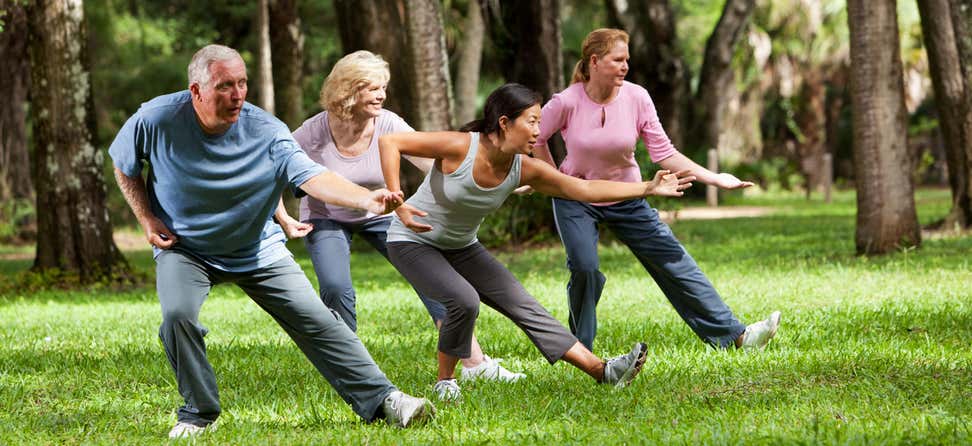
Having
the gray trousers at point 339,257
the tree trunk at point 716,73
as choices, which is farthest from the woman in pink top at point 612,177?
the tree trunk at point 716,73

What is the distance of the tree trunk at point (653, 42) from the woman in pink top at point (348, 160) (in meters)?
19.7

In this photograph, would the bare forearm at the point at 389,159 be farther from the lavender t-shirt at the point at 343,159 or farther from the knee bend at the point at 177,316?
the knee bend at the point at 177,316

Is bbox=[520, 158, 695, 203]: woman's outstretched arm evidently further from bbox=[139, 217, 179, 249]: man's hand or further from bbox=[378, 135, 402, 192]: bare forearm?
bbox=[139, 217, 179, 249]: man's hand

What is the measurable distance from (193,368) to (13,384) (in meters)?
2.47

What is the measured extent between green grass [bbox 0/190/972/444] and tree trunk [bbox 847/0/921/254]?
1.05 m

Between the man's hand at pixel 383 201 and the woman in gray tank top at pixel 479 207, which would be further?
the woman in gray tank top at pixel 479 207

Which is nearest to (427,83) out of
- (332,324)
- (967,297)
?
(967,297)

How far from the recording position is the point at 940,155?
5228cm

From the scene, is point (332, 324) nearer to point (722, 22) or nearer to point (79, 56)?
point (79, 56)

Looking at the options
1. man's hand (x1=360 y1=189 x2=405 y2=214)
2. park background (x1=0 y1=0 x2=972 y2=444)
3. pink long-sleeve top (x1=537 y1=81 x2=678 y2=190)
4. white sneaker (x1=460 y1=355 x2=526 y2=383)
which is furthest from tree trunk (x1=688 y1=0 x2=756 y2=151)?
man's hand (x1=360 y1=189 x2=405 y2=214)

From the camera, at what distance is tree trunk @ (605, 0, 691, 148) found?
1077 inches

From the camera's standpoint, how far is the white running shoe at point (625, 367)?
6984 mm

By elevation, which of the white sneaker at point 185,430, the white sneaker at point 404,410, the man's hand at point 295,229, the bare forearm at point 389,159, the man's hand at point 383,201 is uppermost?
the bare forearm at point 389,159

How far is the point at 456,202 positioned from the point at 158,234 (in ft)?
5.30
